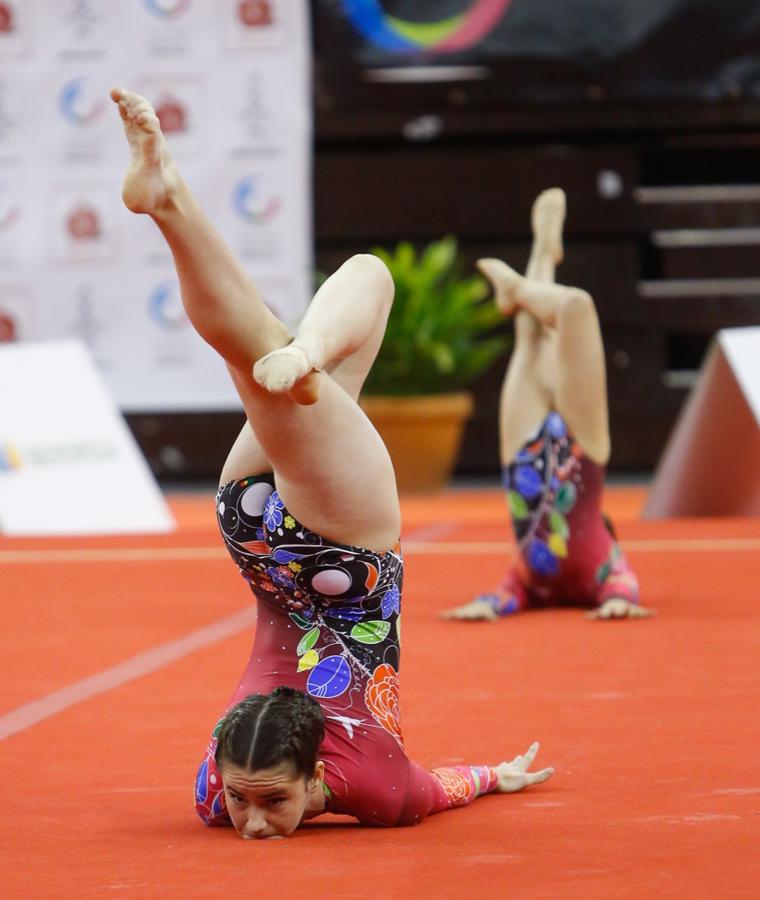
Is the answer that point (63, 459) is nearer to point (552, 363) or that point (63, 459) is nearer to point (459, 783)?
point (552, 363)

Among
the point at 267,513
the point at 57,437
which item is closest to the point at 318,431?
the point at 267,513

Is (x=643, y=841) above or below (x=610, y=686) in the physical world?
above

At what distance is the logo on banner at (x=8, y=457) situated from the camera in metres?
5.16

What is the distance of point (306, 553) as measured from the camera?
173 centimetres

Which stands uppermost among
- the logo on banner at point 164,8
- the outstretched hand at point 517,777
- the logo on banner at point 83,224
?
the logo on banner at point 164,8

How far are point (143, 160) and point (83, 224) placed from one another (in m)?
5.57

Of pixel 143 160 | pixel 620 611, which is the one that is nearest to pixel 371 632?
pixel 143 160

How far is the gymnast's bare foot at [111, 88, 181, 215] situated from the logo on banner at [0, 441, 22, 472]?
3.75 m

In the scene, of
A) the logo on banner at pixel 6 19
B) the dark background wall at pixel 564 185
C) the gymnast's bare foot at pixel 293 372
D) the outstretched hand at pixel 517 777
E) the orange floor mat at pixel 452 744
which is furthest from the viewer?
the logo on banner at pixel 6 19

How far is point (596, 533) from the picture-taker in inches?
128

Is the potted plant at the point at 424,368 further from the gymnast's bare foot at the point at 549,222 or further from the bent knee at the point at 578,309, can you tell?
the bent knee at the point at 578,309

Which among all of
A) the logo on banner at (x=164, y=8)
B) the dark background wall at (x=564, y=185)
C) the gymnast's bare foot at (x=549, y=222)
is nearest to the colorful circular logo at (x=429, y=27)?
the dark background wall at (x=564, y=185)

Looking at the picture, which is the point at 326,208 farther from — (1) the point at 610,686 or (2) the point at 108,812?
(2) the point at 108,812

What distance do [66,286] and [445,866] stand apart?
18.6ft
